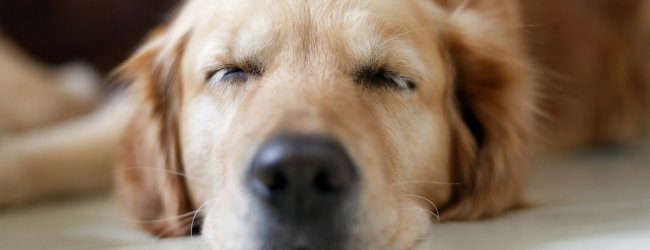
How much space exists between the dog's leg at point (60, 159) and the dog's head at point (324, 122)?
0.46m

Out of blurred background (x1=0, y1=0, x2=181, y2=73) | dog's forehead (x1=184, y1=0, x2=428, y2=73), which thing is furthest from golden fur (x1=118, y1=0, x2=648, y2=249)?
blurred background (x1=0, y1=0, x2=181, y2=73)

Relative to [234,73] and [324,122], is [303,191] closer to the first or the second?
[324,122]

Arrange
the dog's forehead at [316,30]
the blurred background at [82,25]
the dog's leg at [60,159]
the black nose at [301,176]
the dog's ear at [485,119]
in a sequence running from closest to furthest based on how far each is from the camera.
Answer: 1. the black nose at [301,176]
2. the dog's forehead at [316,30]
3. the dog's ear at [485,119]
4. the dog's leg at [60,159]
5. the blurred background at [82,25]

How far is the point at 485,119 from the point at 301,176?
91 centimetres

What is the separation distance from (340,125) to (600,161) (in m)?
1.70

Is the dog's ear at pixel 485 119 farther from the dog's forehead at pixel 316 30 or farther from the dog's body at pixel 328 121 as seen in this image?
the dog's forehead at pixel 316 30

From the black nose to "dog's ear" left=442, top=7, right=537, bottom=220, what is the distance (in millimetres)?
646

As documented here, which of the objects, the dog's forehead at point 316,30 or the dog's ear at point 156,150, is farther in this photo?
the dog's ear at point 156,150

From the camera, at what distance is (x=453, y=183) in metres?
1.87

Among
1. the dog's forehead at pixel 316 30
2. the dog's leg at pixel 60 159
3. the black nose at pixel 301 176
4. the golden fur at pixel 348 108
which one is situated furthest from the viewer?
the dog's leg at pixel 60 159

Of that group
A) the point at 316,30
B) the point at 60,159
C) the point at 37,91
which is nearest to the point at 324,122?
the point at 316,30

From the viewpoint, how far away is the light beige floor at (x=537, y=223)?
154 cm

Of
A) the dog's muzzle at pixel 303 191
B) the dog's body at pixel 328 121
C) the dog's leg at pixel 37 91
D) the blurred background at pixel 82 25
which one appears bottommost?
the dog's muzzle at pixel 303 191

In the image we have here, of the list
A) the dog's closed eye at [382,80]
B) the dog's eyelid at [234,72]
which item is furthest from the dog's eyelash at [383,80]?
the dog's eyelid at [234,72]
